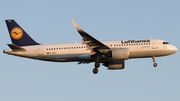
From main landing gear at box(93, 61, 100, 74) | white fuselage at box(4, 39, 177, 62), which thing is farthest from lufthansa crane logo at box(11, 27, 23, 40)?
main landing gear at box(93, 61, 100, 74)

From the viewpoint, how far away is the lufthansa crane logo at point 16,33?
162ft

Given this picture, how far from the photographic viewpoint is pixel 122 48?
43.9 metres

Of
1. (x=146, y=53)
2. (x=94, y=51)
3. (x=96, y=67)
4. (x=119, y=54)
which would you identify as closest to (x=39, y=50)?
(x=94, y=51)

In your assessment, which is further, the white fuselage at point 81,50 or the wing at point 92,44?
the white fuselage at point 81,50

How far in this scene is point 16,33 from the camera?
49.6m

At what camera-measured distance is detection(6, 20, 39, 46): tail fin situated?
4888cm

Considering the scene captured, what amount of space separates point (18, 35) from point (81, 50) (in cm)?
1094

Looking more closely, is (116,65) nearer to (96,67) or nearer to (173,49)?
(96,67)

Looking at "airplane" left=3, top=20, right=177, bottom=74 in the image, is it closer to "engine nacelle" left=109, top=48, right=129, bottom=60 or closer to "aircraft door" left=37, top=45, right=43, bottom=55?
"aircraft door" left=37, top=45, right=43, bottom=55

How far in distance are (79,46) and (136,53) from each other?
8.49 metres

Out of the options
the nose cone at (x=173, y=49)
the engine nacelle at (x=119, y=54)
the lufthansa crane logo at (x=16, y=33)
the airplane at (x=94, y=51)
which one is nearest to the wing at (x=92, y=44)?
the airplane at (x=94, y=51)

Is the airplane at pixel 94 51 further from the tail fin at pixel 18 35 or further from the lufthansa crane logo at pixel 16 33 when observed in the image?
the lufthansa crane logo at pixel 16 33

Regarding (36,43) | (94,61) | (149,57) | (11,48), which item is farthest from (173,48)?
(11,48)

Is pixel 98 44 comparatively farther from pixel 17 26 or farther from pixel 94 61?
pixel 17 26
